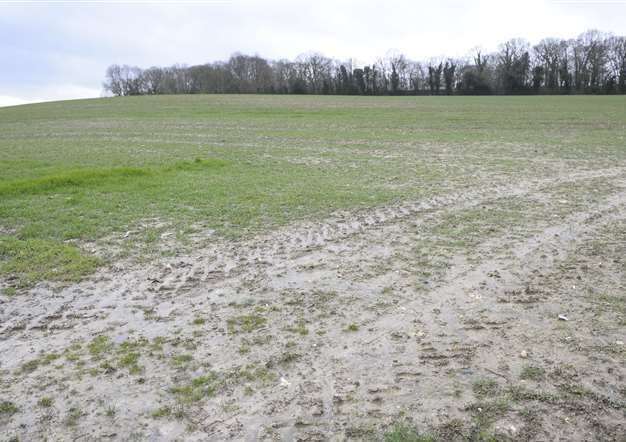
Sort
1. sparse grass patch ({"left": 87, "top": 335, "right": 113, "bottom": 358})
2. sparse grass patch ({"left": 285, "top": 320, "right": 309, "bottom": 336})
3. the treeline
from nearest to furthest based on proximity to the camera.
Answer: sparse grass patch ({"left": 87, "top": 335, "right": 113, "bottom": 358}) < sparse grass patch ({"left": 285, "top": 320, "right": 309, "bottom": 336}) < the treeline

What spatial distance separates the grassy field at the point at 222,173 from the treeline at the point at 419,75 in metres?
64.7

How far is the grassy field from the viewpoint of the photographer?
25.9 ft

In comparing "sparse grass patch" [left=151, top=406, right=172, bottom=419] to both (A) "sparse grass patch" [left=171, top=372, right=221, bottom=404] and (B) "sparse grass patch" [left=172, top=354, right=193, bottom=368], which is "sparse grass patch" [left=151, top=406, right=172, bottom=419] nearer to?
(A) "sparse grass patch" [left=171, top=372, right=221, bottom=404]

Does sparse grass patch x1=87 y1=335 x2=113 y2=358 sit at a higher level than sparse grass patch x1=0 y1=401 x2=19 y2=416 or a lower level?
higher

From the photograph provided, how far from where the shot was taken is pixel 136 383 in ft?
13.0

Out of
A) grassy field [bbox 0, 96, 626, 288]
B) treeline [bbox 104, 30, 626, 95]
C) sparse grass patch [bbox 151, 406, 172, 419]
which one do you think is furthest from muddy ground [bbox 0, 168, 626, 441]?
treeline [bbox 104, 30, 626, 95]

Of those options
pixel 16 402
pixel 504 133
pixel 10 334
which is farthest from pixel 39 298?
pixel 504 133

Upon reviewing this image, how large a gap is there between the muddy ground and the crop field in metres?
0.02

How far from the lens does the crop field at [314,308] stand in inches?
140

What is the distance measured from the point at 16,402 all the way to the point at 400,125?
26099mm

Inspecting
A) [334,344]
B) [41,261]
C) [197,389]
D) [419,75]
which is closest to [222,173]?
[41,261]

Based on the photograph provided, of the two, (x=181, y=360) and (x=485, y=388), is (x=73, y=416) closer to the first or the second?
(x=181, y=360)

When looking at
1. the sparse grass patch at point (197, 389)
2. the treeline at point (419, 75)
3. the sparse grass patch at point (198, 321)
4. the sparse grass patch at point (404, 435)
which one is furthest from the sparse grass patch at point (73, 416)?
the treeline at point (419, 75)

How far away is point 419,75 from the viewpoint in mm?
102625
